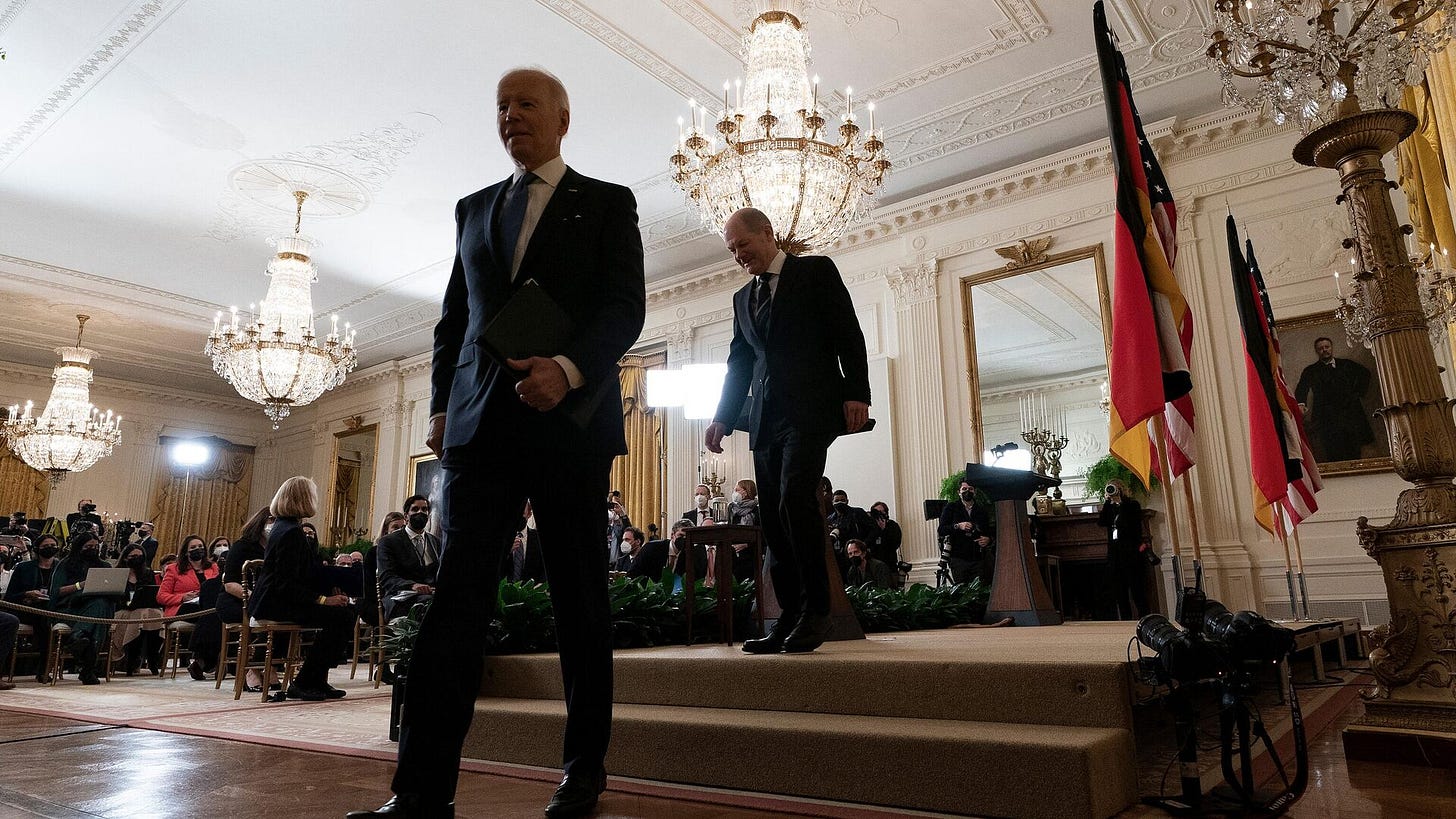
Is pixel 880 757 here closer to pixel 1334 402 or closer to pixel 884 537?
pixel 884 537

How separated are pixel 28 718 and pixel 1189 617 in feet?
14.8

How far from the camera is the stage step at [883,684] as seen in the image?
1.76 metres

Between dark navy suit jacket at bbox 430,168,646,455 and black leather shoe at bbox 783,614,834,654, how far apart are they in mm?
1014

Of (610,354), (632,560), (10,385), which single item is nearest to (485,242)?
(610,354)

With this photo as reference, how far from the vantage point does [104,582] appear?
706 cm

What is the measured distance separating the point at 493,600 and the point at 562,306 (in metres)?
0.59

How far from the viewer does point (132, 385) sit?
14133mm

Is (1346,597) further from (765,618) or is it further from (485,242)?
(485,242)

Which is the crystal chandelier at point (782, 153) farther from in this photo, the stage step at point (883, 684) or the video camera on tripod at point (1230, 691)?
the video camera on tripod at point (1230, 691)

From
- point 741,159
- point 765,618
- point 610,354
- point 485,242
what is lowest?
point 765,618

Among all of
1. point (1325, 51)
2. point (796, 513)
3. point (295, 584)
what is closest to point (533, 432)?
point (796, 513)

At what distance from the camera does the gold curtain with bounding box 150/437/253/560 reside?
14.2m

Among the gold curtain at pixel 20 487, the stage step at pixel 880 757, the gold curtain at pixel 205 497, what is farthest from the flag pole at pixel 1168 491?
the gold curtain at pixel 205 497

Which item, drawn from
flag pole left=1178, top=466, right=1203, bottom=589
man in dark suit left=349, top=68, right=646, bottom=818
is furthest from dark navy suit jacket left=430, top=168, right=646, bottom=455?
flag pole left=1178, top=466, right=1203, bottom=589
